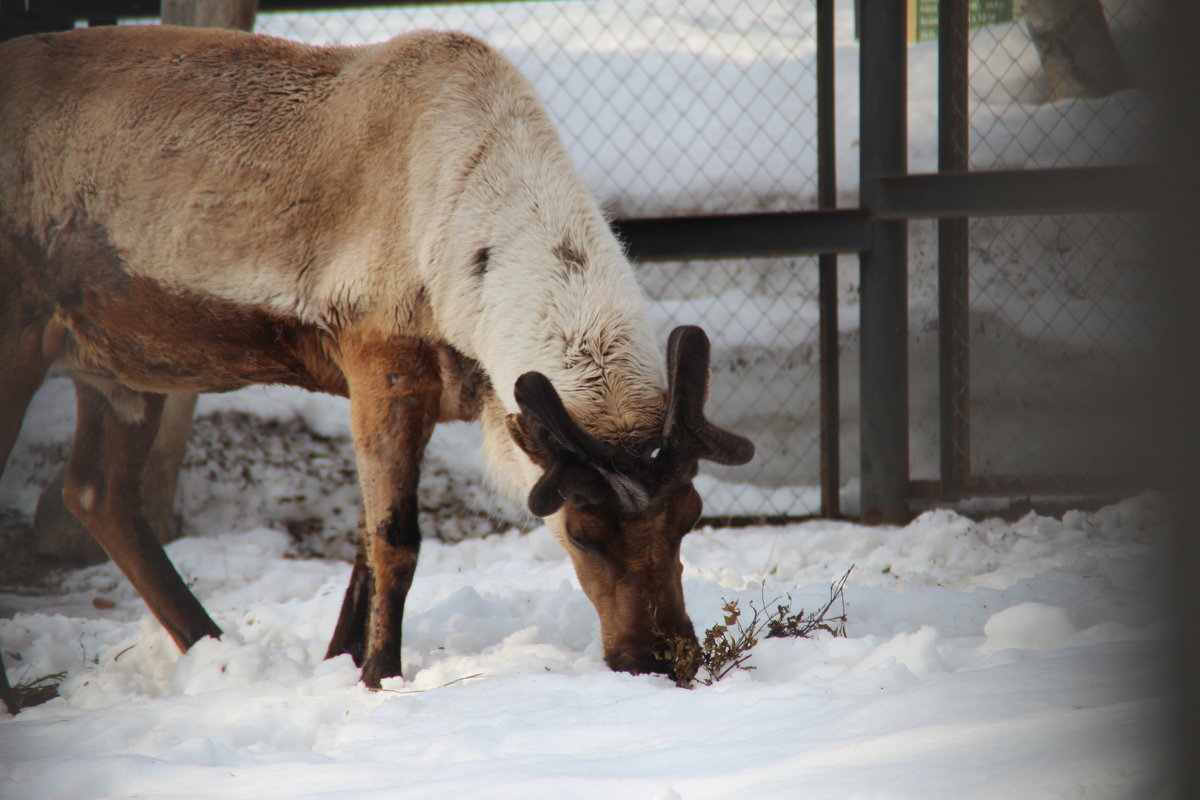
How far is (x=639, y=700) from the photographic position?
2424 mm

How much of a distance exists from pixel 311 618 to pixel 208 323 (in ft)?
4.18

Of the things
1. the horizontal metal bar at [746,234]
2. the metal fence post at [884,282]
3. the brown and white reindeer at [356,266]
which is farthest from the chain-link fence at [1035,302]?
the brown and white reindeer at [356,266]

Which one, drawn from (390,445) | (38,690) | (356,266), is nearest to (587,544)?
(390,445)

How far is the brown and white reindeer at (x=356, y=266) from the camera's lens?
2.97 m

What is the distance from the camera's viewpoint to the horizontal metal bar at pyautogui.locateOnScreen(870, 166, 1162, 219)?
4852mm

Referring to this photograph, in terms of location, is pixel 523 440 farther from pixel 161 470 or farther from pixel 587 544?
pixel 161 470

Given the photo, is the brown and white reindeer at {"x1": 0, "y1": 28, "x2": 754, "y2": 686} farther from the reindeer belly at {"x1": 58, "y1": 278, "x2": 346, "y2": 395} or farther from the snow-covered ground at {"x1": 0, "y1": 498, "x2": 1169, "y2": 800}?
the snow-covered ground at {"x1": 0, "y1": 498, "x2": 1169, "y2": 800}

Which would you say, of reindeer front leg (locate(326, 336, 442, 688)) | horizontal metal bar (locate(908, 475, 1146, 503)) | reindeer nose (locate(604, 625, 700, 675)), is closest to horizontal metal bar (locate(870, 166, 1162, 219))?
horizontal metal bar (locate(908, 475, 1146, 503))

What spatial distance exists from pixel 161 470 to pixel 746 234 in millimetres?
3324

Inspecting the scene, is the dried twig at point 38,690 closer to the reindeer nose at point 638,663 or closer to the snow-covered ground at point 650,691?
the snow-covered ground at point 650,691

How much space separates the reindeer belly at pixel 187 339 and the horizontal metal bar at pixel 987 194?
10.3 ft

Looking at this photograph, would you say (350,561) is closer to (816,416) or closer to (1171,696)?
(816,416)

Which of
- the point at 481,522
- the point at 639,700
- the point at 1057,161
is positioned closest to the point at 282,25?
the point at 481,522

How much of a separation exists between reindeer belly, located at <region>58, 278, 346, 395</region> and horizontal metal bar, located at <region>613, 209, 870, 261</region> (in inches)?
88.4
